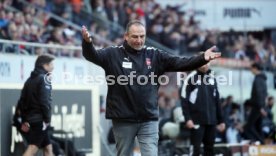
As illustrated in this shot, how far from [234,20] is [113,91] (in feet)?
→ 65.9

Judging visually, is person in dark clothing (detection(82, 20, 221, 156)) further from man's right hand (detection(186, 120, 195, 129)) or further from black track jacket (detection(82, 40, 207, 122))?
man's right hand (detection(186, 120, 195, 129))

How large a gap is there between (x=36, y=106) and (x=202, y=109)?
2720 millimetres

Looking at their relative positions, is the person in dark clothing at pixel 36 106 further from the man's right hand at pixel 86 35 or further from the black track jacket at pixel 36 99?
the man's right hand at pixel 86 35

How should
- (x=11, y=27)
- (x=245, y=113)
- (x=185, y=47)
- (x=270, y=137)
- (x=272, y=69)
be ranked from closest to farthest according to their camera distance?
(x=11, y=27) < (x=270, y=137) < (x=245, y=113) < (x=272, y=69) < (x=185, y=47)

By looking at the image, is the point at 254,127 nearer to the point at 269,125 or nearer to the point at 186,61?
the point at 269,125

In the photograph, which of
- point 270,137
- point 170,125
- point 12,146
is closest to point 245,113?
point 270,137

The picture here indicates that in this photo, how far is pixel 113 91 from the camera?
29.1ft

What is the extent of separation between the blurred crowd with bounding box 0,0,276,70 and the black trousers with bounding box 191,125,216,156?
11.9ft

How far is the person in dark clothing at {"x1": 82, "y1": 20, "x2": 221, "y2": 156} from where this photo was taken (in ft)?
28.8

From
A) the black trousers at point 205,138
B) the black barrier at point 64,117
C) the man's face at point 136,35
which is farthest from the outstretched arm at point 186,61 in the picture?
the black barrier at point 64,117

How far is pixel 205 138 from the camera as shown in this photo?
41.6ft

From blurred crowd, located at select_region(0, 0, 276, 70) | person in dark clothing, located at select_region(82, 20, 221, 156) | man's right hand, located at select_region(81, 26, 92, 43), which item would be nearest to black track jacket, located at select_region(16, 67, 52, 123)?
blurred crowd, located at select_region(0, 0, 276, 70)

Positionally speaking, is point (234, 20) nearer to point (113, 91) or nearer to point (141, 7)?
point (141, 7)

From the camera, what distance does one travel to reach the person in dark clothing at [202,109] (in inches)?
492
